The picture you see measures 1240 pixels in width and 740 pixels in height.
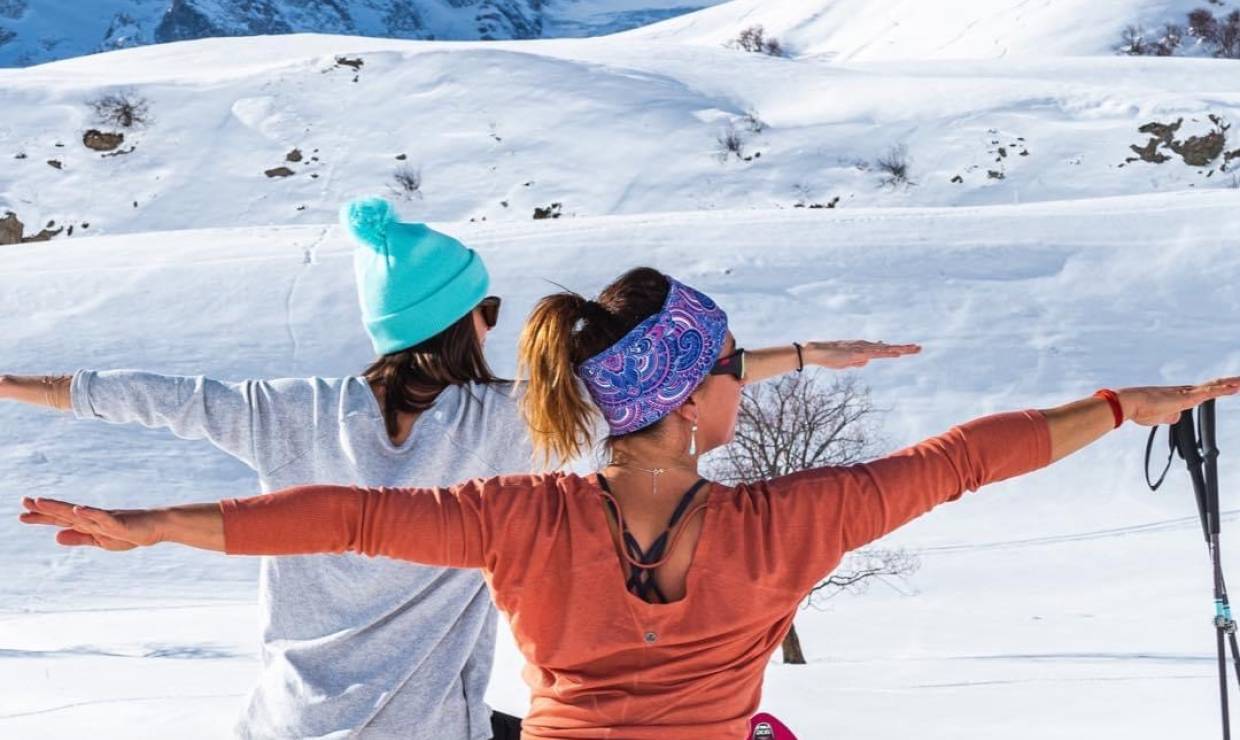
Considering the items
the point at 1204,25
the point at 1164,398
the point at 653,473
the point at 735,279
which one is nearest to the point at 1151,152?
the point at 735,279

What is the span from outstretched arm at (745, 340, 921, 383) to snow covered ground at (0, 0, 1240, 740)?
333 centimetres

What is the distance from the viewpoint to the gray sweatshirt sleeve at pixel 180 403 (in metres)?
2.72

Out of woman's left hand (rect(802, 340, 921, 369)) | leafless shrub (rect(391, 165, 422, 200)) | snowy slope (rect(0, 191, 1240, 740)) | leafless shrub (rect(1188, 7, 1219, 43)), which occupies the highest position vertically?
woman's left hand (rect(802, 340, 921, 369))

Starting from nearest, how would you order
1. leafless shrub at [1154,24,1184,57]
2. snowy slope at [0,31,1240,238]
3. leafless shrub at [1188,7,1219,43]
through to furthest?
snowy slope at [0,31,1240,238] → leafless shrub at [1154,24,1184,57] → leafless shrub at [1188,7,1219,43]

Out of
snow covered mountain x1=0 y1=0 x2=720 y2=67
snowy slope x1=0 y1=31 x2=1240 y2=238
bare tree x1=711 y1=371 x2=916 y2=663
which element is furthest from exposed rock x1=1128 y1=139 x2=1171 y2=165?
snow covered mountain x1=0 y1=0 x2=720 y2=67

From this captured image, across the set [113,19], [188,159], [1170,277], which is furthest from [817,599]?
[113,19]

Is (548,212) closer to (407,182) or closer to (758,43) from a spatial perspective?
(407,182)

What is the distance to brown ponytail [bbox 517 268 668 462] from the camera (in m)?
2.34

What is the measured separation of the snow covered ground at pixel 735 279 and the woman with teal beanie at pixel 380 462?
3.89m

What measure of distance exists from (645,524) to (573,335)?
10.6 inches

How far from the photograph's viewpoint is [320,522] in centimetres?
220

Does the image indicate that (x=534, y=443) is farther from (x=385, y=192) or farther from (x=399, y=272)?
(x=385, y=192)

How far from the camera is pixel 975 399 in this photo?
66.8ft

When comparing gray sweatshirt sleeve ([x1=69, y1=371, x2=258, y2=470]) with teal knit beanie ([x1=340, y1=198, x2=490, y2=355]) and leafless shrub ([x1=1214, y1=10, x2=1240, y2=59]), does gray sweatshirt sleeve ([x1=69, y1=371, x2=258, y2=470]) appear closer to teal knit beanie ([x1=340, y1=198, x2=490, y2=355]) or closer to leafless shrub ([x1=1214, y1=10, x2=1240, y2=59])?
teal knit beanie ([x1=340, y1=198, x2=490, y2=355])
